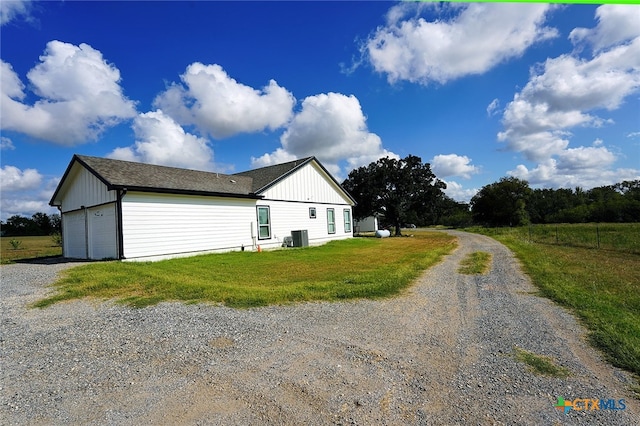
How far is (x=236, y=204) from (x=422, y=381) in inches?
549

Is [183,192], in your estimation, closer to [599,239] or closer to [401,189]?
[401,189]

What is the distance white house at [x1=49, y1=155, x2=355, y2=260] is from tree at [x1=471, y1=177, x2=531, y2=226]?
43.2 metres

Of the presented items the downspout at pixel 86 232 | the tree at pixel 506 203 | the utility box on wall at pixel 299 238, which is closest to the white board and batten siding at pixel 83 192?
the downspout at pixel 86 232

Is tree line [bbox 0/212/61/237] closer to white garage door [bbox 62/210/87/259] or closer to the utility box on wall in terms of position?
white garage door [bbox 62/210/87/259]

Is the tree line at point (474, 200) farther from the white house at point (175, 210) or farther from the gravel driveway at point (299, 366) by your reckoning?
the gravel driveway at point (299, 366)

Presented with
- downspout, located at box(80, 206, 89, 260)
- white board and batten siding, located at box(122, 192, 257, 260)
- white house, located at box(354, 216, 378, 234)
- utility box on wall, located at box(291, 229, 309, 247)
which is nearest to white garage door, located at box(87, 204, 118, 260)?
downspout, located at box(80, 206, 89, 260)

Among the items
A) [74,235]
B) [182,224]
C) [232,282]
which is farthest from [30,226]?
[232,282]

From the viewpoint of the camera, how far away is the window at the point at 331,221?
2220 cm

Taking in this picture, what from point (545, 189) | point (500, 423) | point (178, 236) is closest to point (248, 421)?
point (500, 423)

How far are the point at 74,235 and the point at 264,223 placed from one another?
29.3 ft

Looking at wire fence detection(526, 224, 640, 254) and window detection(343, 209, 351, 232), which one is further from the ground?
window detection(343, 209, 351, 232)

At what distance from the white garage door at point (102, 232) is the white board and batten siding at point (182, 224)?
681 millimetres

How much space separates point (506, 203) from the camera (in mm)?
51094

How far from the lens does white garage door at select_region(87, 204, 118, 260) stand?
11.8m
